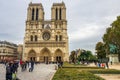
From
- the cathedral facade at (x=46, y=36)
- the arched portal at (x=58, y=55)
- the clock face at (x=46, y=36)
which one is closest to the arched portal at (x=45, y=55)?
the cathedral facade at (x=46, y=36)

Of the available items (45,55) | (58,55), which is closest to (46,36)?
→ (45,55)

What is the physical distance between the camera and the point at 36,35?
84.8 metres

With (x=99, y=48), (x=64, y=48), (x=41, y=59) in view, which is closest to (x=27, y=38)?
(x=41, y=59)

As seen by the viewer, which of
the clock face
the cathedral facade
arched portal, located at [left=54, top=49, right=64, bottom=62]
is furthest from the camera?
the clock face

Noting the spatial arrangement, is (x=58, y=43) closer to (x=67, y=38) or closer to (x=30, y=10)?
(x=67, y=38)

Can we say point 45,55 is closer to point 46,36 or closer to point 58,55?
point 58,55

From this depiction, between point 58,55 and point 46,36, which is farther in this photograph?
point 46,36

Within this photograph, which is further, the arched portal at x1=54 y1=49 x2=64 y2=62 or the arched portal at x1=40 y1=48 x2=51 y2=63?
the arched portal at x1=40 y1=48 x2=51 y2=63

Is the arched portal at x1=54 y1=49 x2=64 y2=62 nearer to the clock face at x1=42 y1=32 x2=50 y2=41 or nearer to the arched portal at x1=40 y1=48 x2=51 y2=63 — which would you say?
the arched portal at x1=40 y1=48 x2=51 y2=63

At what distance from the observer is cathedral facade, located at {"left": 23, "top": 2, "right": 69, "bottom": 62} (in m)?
82.4

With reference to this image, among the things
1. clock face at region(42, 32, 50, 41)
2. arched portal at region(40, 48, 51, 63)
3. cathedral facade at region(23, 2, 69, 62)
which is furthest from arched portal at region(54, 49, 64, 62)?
clock face at region(42, 32, 50, 41)

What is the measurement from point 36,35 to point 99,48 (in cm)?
2852

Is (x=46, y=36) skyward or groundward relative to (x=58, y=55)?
skyward

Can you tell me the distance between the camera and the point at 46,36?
8512 centimetres
